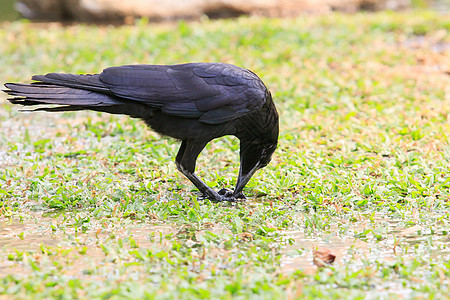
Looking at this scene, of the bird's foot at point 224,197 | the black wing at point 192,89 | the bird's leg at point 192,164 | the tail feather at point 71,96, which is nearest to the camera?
the tail feather at point 71,96

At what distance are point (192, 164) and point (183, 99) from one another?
22.1 inches

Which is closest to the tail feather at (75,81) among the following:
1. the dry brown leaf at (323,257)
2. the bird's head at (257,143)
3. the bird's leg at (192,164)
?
the bird's leg at (192,164)

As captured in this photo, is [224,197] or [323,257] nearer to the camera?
[323,257]

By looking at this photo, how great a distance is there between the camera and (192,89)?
4680 millimetres

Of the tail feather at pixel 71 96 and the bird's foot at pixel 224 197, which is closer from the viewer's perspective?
Result: the tail feather at pixel 71 96

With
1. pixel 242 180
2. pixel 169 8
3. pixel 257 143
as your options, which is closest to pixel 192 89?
pixel 257 143

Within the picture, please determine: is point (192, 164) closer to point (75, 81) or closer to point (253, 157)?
point (253, 157)

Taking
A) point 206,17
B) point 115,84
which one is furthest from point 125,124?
point 206,17

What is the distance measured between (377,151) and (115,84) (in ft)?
8.68

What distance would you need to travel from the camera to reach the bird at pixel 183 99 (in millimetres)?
4496

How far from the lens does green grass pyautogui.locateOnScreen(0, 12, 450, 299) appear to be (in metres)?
3.35

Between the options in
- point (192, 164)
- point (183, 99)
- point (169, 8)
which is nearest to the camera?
point (183, 99)

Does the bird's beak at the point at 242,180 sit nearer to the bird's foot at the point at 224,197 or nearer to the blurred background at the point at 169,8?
the bird's foot at the point at 224,197

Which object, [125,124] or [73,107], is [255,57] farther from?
[73,107]
